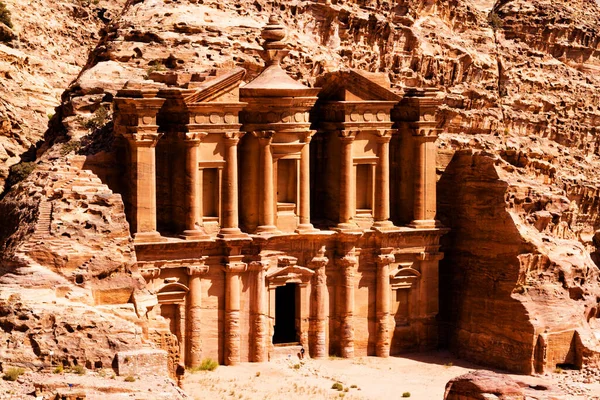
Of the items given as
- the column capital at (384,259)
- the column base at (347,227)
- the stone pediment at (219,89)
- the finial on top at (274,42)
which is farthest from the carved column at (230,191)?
the column capital at (384,259)

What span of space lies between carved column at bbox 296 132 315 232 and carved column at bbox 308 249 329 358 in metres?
1.29

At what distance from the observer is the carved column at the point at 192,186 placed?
194 ft

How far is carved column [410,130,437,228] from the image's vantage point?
211 feet

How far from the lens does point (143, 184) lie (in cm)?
5803

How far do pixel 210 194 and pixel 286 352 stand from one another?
6.65 m

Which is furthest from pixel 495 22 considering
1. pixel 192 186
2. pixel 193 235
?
pixel 193 235

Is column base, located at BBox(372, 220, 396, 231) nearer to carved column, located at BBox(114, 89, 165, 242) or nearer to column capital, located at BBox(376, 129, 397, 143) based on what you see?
column capital, located at BBox(376, 129, 397, 143)

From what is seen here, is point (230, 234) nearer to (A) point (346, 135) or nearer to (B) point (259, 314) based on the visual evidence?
(B) point (259, 314)

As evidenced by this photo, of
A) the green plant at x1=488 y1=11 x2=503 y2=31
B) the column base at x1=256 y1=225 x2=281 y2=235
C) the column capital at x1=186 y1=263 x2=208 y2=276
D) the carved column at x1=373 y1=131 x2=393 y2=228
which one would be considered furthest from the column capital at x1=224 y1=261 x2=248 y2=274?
the green plant at x1=488 y1=11 x2=503 y2=31

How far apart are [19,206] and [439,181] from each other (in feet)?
59.9

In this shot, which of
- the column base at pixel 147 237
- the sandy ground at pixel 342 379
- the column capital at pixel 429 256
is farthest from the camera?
the column capital at pixel 429 256

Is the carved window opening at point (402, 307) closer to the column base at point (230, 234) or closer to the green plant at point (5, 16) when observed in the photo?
the column base at point (230, 234)

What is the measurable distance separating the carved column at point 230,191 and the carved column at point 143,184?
300cm

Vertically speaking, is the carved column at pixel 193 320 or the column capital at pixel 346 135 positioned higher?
the column capital at pixel 346 135
